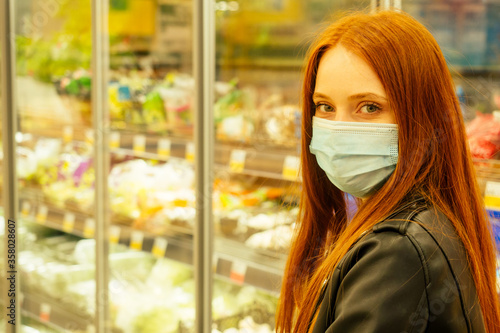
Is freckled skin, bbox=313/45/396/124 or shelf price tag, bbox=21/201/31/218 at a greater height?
freckled skin, bbox=313/45/396/124

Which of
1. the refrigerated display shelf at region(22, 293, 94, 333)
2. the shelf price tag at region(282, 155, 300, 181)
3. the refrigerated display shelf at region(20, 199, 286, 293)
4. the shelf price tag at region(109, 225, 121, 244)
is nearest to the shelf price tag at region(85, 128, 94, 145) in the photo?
the refrigerated display shelf at region(20, 199, 286, 293)

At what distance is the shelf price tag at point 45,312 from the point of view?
2.58 m

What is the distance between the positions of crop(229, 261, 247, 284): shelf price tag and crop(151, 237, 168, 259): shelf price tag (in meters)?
0.38

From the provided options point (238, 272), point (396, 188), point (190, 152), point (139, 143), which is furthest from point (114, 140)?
point (396, 188)

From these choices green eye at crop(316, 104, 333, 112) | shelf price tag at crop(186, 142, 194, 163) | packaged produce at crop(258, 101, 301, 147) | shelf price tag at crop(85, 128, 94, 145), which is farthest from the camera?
shelf price tag at crop(85, 128, 94, 145)

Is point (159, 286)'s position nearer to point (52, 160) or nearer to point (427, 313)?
point (52, 160)

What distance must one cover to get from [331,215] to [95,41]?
1.62 m

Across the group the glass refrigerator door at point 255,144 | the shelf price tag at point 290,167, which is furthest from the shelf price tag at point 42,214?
the shelf price tag at point 290,167

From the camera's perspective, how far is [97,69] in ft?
7.82

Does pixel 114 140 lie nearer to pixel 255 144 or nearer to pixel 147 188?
pixel 147 188

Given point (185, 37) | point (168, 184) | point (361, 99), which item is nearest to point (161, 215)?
point (168, 184)

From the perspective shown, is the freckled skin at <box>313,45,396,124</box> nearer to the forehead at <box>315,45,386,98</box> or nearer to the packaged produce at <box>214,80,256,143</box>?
the forehead at <box>315,45,386,98</box>

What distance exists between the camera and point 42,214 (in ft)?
9.05

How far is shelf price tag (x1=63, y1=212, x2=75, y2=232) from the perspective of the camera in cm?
262
